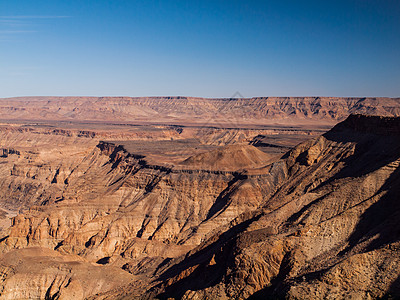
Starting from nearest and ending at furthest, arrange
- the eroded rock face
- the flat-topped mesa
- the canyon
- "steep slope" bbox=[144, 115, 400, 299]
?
1. "steep slope" bbox=[144, 115, 400, 299]
2. the canyon
3. the eroded rock face
4. the flat-topped mesa

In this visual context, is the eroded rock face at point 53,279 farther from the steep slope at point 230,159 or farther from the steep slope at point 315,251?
the steep slope at point 230,159

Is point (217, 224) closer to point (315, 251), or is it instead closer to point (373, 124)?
point (373, 124)

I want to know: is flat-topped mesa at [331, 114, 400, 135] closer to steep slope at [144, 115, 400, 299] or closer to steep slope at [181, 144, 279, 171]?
steep slope at [144, 115, 400, 299]

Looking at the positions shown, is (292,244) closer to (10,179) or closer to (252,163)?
(252,163)

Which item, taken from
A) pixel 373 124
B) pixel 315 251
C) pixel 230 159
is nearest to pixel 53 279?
pixel 315 251

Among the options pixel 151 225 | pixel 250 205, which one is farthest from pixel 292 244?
pixel 151 225

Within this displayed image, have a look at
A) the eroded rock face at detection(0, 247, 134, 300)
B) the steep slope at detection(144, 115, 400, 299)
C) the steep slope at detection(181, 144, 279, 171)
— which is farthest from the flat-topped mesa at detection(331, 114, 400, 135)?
the eroded rock face at detection(0, 247, 134, 300)
